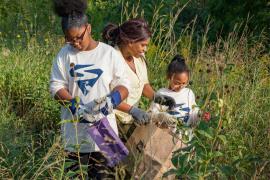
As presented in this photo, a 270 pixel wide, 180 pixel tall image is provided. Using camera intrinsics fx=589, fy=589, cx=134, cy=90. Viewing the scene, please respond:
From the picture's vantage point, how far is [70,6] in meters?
3.60

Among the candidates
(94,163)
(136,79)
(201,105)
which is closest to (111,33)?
(136,79)

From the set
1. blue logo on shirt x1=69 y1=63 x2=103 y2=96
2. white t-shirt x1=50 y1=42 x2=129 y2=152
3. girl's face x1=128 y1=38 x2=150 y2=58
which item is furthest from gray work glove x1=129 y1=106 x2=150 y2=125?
girl's face x1=128 y1=38 x2=150 y2=58

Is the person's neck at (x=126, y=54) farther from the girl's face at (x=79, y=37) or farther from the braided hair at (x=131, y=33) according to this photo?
the girl's face at (x=79, y=37)

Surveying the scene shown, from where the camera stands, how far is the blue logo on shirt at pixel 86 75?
3529 millimetres

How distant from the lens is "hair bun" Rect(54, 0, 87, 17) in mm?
3600

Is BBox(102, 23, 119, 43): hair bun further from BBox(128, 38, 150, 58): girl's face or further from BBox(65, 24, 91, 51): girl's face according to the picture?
BBox(65, 24, 91, 51): girl's face

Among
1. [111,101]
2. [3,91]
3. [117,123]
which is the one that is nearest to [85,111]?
[111,101]

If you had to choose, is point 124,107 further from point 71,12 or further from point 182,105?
point 71,12

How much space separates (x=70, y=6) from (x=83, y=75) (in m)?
0.44

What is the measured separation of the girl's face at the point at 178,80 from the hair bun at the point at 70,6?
2.79ft

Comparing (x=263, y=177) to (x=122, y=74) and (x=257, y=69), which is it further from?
(x=257, y=69)

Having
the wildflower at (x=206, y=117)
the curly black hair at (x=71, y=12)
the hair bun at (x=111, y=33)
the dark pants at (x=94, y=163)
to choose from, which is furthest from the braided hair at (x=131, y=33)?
the wildflower at (x=206, y=117)

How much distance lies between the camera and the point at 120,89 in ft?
11.6

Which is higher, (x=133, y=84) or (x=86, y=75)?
(x=86, y=75)
